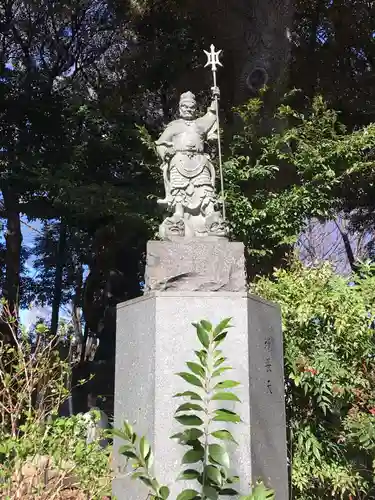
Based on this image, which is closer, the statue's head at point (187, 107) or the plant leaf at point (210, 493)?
the plant leaf at point (210, 493)

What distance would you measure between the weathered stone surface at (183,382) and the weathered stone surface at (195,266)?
12 cm

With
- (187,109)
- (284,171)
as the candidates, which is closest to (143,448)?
(187,109)

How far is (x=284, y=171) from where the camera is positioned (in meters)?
8.58

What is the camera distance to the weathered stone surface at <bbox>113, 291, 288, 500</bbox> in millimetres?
3268

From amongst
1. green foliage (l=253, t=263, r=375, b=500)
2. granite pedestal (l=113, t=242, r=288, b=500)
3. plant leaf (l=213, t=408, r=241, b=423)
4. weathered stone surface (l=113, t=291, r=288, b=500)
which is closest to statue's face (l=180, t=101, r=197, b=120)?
granite pedestal (l=113, t=242, r=288, b=500)

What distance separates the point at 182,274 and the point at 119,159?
6.45 meters

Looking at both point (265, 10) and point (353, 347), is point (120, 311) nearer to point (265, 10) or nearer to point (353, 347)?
point (353, 347)

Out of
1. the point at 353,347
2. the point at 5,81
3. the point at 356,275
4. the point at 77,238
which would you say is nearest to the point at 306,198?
the point at 356,275

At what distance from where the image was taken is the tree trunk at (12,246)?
1099cm

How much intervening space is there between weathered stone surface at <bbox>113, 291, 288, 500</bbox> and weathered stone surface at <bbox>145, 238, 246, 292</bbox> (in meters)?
0.12

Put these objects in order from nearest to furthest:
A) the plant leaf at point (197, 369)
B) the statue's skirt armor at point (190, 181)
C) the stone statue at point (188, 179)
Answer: the plant leaf at point (197, 369), the stone statue at point (188, 179), the statue's skirt armor at point (190, 181)

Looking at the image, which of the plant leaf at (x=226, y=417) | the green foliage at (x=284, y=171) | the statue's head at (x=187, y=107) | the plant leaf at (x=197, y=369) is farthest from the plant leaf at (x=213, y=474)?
the green foliage at (x=284, y=171)

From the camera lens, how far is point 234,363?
3424mm

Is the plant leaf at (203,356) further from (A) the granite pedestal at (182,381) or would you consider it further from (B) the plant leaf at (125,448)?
(A) the granite pedestal at (182,381)
